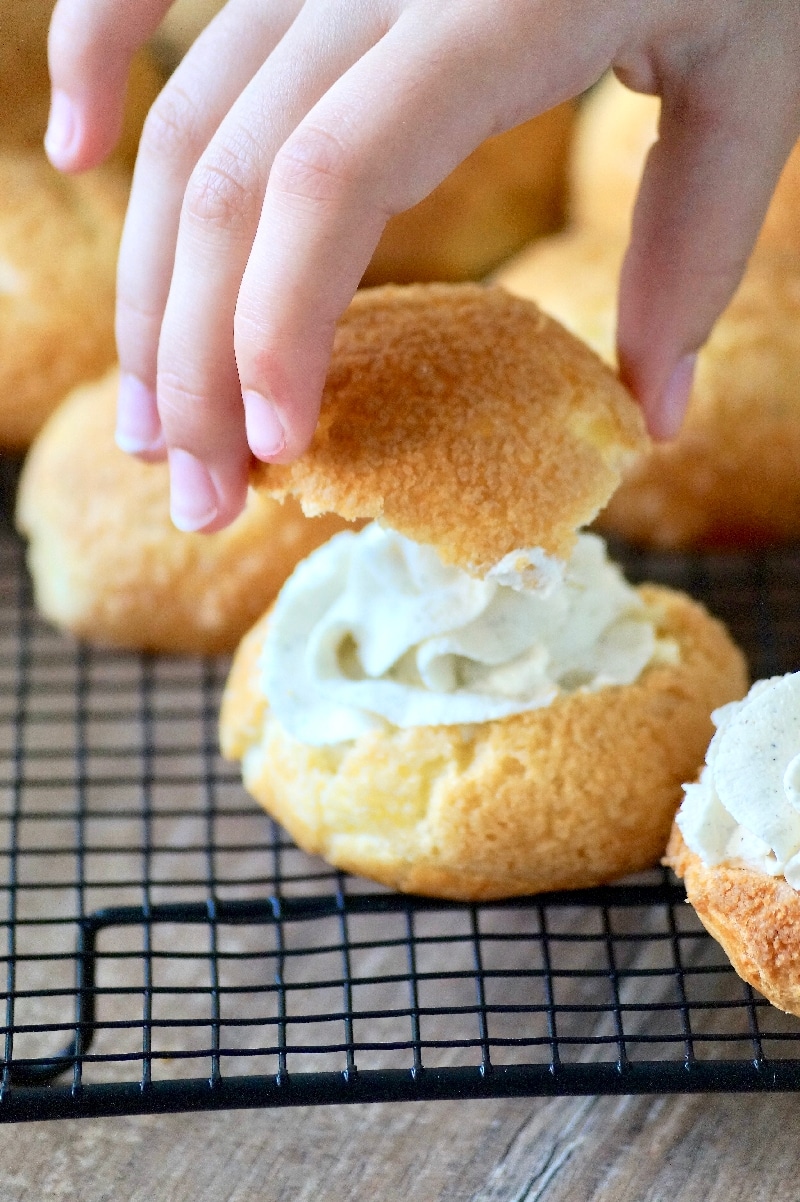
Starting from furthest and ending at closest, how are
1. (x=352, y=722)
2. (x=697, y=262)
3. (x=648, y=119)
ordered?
(x=648, y=119), (x=352, y=722), (x=697, y=262)

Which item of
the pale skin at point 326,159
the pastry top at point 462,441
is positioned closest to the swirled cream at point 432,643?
the pastry top at point 462,441

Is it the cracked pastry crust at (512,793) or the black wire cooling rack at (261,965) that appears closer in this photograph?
the black wire cooling rack at (261,965)

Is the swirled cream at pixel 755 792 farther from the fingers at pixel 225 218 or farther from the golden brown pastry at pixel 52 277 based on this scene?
the golden brown pastry at pixel 52 277

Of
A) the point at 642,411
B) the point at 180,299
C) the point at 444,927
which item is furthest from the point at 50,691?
the point at 642,411

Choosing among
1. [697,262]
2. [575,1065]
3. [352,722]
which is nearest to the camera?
[575,1065]

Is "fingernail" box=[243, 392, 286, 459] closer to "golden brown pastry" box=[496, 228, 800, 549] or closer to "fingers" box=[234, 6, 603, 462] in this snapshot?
"fingers" box=[234, 6, 603, 462]

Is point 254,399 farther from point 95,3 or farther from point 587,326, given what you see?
point 587,326

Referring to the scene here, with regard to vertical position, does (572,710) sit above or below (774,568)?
above
